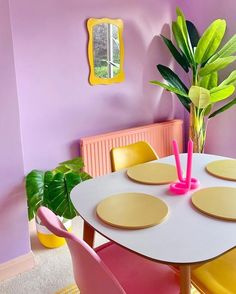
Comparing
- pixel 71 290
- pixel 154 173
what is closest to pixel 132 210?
pixel 154 173

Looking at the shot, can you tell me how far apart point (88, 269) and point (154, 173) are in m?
0.73

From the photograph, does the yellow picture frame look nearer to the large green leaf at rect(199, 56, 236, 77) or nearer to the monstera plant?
the monstera plant

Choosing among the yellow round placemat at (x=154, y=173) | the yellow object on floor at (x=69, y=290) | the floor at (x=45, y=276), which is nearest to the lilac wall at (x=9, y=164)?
the floor at (x=45, y=276)

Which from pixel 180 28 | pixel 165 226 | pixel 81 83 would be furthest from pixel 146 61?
pixel 165 226

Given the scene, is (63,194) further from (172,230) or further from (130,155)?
(172,230)

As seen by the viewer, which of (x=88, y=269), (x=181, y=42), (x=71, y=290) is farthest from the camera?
(x=181, y=42)

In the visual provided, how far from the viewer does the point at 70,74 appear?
252cm

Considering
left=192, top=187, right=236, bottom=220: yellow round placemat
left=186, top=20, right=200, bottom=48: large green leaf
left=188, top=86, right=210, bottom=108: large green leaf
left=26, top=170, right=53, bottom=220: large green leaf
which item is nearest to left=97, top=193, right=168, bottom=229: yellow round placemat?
left=192, top=187, right=236, bottom=220: yellow round placemat

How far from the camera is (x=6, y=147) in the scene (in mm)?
1829

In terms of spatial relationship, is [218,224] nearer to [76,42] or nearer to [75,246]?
[75,246]

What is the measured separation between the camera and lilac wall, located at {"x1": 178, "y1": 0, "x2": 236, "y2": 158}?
2.87 m

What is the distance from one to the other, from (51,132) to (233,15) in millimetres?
1945

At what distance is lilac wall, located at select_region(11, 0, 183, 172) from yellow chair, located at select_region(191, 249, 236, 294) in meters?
1.60

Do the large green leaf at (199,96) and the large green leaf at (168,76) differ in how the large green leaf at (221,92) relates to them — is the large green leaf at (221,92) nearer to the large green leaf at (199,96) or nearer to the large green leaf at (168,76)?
the large green leaf at (199,96)
